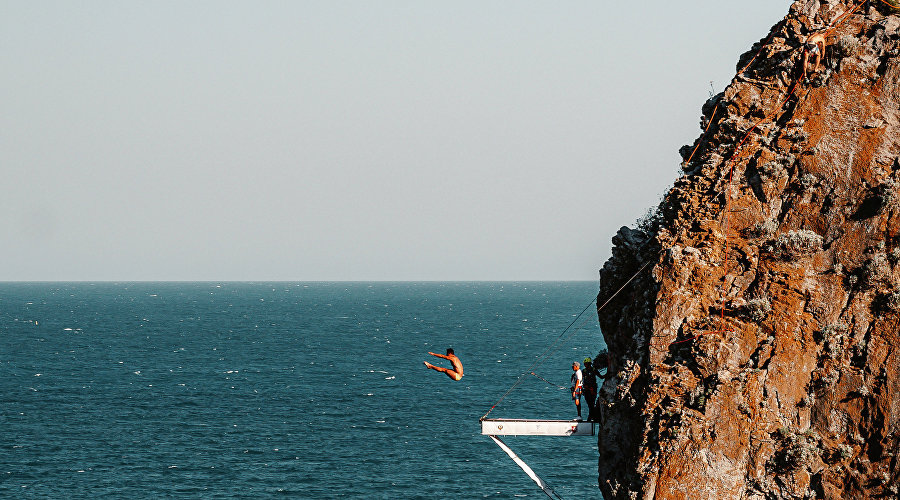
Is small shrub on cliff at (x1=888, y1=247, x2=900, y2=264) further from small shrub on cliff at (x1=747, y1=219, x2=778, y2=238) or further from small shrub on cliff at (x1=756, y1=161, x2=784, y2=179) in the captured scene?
small shrub on cliff at (x1=756, y1=161, x2=784, y2=179)

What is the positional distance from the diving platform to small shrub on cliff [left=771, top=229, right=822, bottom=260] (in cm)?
733

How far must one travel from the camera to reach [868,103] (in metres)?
20.2

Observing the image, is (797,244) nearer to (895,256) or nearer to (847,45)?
(895,256)

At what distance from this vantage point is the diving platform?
24.1 meters

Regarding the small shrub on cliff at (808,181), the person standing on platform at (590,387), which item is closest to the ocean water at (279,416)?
the person standing on platform at (590,387)

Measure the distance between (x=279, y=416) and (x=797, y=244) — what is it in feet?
197

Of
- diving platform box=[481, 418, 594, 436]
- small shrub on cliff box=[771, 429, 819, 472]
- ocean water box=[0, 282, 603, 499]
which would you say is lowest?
ocean water box=[0, 282, 603, 499]

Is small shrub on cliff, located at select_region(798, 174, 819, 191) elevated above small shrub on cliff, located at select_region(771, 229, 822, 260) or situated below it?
above

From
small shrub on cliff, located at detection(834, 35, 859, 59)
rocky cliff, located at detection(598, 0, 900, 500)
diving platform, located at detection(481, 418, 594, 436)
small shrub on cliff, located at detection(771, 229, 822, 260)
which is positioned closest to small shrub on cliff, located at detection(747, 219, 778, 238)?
rocky cliff, located at detection(598, 0, 900, 500)

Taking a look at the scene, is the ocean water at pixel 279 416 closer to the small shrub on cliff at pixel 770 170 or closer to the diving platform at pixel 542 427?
the diving platform at pixel 542 427

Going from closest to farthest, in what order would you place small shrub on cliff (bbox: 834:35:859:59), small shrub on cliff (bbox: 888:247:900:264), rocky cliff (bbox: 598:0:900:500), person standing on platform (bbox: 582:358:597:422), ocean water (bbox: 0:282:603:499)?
rocky cliff (bbox: 598:0:900:500) → small shrub on cliff (bbox: 888:247:900:264) → small shrub on cliff (bbox: 834:35:859:59) → person standing on platform (bbox: 582:358:597:422) → ocean water (bbox: 0:282:603:499)

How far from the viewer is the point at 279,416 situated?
73750mm

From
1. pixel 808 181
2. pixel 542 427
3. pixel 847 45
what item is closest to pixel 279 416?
pixel 542 427

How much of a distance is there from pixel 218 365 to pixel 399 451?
47.9 meters
